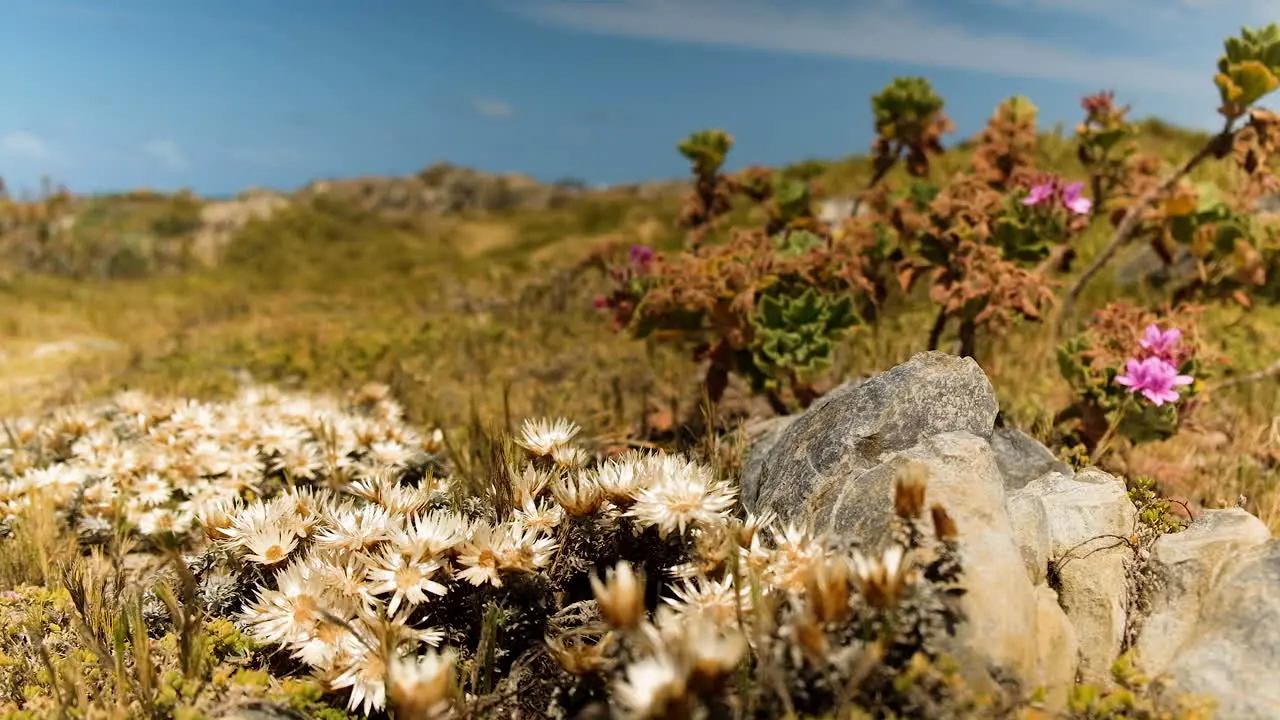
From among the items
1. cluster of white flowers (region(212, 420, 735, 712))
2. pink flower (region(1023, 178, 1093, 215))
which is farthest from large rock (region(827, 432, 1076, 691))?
pink flower (region(1023, 178, 1093, 215))

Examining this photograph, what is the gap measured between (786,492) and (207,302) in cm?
1262

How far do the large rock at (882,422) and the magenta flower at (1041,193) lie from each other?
5.97ft

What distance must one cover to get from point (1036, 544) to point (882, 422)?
58 centimetres

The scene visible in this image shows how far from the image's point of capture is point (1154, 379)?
3562 mm

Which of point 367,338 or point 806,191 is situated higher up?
point 806,191

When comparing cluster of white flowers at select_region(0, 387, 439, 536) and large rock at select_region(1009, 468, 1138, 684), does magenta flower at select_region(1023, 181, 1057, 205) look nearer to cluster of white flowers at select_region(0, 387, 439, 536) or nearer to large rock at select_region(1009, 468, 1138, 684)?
large rock at select_region(1009, 468, 1138, 684)

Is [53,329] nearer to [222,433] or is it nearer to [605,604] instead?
[222,433]

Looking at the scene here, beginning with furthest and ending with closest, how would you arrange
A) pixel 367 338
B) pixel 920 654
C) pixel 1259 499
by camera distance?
pixel 367 338
pixel 1259 499
pixel 920 654

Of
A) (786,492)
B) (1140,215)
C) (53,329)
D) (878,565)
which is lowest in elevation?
(53,329)

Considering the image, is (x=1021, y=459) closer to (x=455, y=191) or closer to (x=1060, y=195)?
(x=1060, y=195)

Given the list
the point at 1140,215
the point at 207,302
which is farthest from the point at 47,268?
the point at 1140,215

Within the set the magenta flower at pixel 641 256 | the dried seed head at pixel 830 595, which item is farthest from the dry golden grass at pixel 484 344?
the dried seed head at pixel 830 595

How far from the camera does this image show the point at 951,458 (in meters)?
2.48

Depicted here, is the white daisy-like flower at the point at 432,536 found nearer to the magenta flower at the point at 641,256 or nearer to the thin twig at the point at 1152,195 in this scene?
the magenta flower at the point at 641,256
